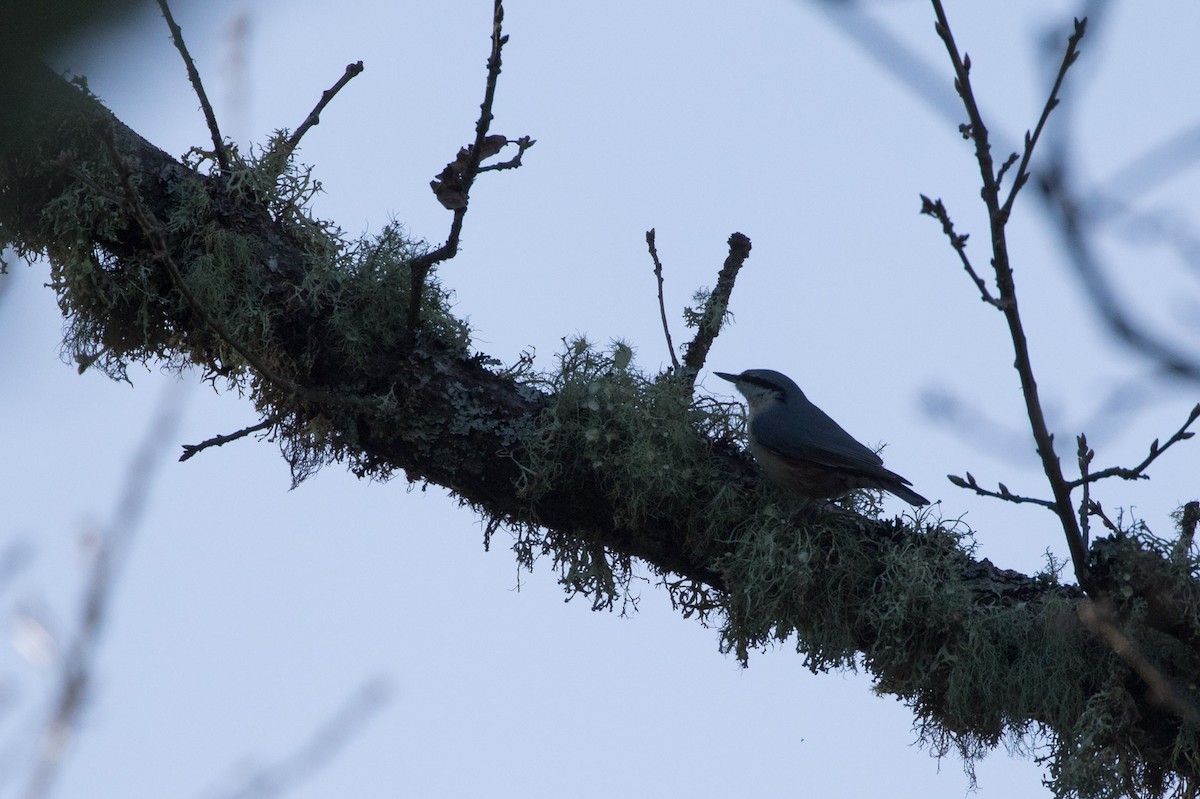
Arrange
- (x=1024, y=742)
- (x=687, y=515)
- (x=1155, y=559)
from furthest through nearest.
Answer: (x=687, y=515) < (x=1024, y=742) < (x=1155, y=559)

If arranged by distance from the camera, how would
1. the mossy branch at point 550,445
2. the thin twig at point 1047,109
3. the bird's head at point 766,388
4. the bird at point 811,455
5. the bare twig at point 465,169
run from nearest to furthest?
the thin twig at point 1047,109 < the bare twig at point 465,169 < the mossy branch at point 550,445 < the bird at point 811,455 < the bird's head at point 766,388

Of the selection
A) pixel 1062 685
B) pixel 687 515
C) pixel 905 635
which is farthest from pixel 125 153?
pixel 1062 685

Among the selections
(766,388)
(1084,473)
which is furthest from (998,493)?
(766,388)

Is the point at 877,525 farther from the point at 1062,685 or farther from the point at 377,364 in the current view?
the point at 377,364

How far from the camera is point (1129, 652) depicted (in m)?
2.37

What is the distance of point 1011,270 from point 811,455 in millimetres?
1116

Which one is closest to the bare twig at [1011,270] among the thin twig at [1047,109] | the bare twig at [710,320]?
the thin twig at [1047,109]

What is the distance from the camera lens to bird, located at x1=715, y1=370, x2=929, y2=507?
3127mm

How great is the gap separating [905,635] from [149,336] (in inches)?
83.9

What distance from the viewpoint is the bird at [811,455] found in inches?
123

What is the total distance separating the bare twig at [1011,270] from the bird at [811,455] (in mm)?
750

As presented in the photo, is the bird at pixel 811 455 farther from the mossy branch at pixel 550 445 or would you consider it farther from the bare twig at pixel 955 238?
the bare twig at pixel 955 238

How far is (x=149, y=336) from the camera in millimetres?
3193

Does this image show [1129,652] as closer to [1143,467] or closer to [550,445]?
[1143,467]
